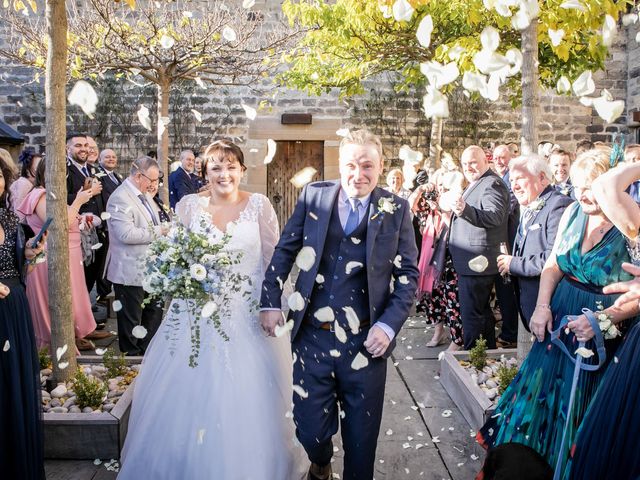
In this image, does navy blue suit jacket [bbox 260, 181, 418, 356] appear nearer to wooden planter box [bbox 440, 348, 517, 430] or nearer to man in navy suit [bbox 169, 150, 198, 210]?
wooden planter box [bbox 440, 348, 517, 430]

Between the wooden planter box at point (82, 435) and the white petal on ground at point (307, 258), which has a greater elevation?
the white petal on ground at point (307, 258)

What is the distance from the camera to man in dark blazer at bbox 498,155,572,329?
3.76m

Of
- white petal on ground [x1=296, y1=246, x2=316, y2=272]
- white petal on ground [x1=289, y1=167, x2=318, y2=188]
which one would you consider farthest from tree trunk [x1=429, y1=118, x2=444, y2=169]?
white petal on ground [x1=296, y1=246, x2=316, y2=272]

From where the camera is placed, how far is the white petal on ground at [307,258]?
9.83 ft

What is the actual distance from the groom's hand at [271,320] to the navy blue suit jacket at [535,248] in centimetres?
166

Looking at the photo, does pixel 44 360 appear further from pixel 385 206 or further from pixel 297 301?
pixel 385 206

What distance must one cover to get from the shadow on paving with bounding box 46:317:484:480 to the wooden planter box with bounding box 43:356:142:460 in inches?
2.4

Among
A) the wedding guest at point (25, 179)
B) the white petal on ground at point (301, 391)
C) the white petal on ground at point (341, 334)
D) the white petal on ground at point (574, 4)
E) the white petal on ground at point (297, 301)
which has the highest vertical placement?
the white petal on ground at point (574, 4)

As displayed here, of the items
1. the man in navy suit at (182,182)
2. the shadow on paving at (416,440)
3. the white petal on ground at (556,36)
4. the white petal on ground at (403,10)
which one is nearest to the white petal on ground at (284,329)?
the shadow on paving at (416,440)

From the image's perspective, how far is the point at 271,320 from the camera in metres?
3.13

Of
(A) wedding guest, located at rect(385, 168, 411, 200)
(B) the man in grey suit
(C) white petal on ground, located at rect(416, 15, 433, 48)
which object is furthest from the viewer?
(A) wedding guest, located at rect(385, 168, 411, 200)

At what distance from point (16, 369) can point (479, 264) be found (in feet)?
11.6

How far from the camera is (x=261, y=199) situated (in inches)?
144

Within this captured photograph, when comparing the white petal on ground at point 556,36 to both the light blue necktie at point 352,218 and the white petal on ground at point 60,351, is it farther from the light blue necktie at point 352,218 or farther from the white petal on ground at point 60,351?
the white petal on ground at point 60,351
